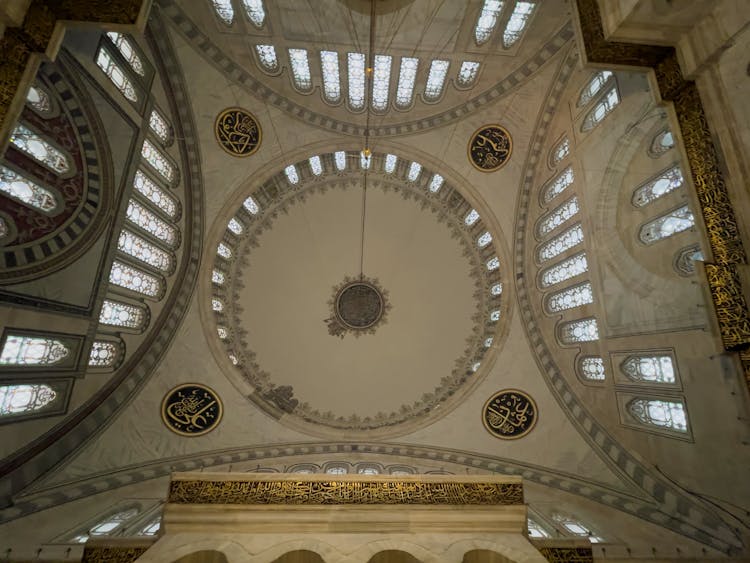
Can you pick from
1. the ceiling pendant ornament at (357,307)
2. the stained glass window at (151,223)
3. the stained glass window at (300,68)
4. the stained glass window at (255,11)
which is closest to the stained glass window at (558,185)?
the ceiling pendant ornament at (357,307)

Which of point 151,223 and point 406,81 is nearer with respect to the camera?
point 151,223

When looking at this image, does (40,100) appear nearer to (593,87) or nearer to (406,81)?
(406,81)

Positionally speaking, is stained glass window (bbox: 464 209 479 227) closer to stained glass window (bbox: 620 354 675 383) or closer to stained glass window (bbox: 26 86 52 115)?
stained glass window (bbox: 620 354 675 383)

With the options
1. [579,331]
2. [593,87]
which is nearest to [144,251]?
[579,331]

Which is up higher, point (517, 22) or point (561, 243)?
point (517, 22)

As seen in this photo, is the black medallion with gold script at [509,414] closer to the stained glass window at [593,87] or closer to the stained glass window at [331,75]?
the stained glass window at [593,87]

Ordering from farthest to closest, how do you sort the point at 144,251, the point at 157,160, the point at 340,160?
the point at 340,160 → the point at 157,160 → the point at 144,251

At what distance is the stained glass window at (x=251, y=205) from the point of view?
1191 centimetres

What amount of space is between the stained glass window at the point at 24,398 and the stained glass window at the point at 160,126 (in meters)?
5.94

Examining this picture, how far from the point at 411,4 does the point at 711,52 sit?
6.31m

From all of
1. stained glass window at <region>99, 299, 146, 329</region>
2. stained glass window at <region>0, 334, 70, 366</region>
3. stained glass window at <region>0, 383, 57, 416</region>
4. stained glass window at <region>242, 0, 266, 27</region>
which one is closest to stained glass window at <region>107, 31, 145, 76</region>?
stained glass window at <region>242, 0, 266, 27</region>

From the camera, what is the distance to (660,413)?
26.6 ft

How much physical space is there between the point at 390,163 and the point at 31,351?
32.8 feet

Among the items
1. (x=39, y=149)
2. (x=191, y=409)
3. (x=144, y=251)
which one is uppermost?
(x=39, y=149)
